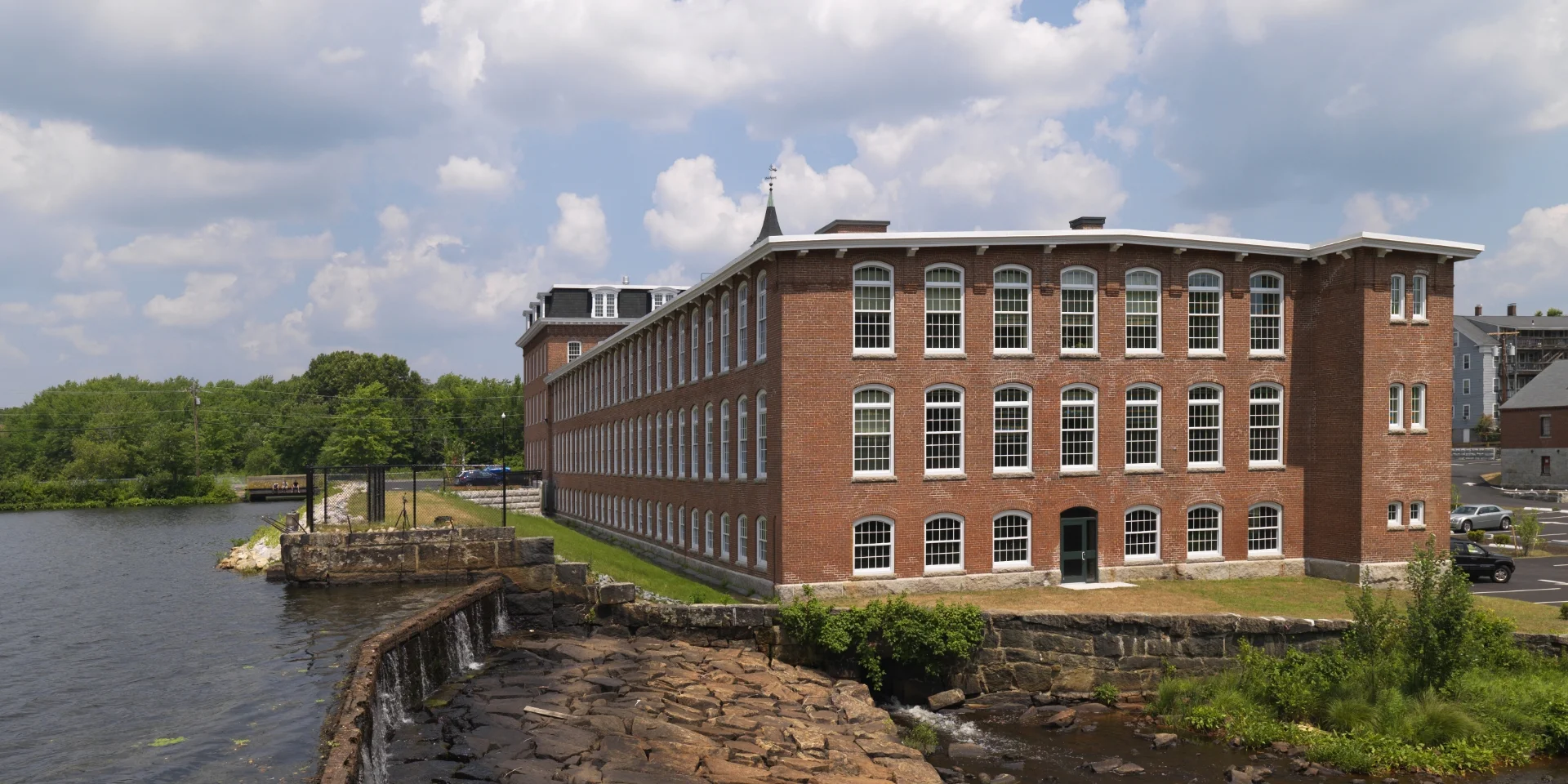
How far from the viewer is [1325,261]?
3200 centimetres

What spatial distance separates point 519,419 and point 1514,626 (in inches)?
4147

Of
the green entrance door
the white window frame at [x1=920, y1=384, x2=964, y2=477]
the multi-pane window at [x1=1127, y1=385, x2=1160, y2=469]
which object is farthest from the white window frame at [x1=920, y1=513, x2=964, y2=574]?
the multi-pane window at [x1=1127, y1=385, x2=1160, y2=469]

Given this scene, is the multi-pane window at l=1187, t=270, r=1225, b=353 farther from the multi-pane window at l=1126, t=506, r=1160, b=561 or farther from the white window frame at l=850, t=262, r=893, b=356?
the white window frame at l=850, t=262, r=893, b=356

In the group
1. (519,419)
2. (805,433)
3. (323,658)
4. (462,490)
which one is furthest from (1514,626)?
(519,419)

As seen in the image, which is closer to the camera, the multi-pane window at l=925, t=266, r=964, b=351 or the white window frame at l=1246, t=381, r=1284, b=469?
the multi-pane window at l=925, t=266, r=964, b=351

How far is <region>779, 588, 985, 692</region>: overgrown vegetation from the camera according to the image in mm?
23859

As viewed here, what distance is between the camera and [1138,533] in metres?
31.0

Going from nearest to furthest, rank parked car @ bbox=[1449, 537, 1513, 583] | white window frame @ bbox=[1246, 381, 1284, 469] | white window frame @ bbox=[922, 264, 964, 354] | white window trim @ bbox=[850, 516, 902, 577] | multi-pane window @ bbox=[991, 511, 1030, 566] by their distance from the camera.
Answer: white window trim @ bbox=[850, 516, 902, 577], white window frame @ bbox=[922, 264, 964, 354], multi-pane window @ bbox=[991, 511, 1030, 566], white window frame @ bbox=[1246, 381, 1284, 469], parked car @ bbox=[1449, 537, 1513, 583]

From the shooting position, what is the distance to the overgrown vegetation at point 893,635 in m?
23.9

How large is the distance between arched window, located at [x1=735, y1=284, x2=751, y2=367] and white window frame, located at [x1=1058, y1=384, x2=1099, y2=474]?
9066 millimetres

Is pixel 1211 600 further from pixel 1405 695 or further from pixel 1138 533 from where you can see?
pixel 1405 695

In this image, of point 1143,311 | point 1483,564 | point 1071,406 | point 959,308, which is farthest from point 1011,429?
point 1483,564

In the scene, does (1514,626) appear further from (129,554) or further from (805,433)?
(129,554)

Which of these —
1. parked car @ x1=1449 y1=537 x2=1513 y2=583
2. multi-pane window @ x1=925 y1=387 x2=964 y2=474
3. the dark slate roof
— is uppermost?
the dark slate roof
